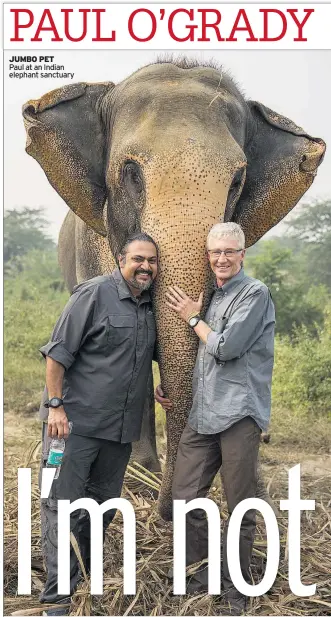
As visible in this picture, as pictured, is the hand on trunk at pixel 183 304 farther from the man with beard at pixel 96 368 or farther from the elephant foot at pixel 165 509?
the elephant foot at pixel 165 509

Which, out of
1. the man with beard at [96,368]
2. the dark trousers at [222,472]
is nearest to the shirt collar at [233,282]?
the man with beard at [96,368]

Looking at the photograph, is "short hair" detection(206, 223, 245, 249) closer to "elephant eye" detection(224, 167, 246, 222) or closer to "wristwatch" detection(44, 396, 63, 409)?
"elephant eye" detection(224, 167, 246, 222)

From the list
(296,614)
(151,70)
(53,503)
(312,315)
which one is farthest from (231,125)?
(312,315)

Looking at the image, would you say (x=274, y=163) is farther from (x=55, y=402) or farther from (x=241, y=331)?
(x=55, y=402)

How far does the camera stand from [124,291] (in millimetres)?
3621

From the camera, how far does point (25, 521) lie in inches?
153

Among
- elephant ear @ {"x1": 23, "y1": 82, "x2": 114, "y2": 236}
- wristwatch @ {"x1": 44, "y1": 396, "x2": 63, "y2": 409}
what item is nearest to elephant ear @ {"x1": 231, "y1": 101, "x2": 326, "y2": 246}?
elephant ear @ {"x1": 23, "y1": 82, "x2": 114, "y2": 236}

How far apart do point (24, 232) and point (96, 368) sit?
12670 millimetres

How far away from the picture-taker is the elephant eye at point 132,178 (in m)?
3.86

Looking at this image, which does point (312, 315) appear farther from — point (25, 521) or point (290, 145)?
point (25, 521)

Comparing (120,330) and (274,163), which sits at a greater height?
(274,163)

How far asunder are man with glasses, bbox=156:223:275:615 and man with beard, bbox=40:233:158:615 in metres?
0.16

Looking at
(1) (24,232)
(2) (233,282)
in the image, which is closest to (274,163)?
(2) (233,282)

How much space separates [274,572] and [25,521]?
0.99m
